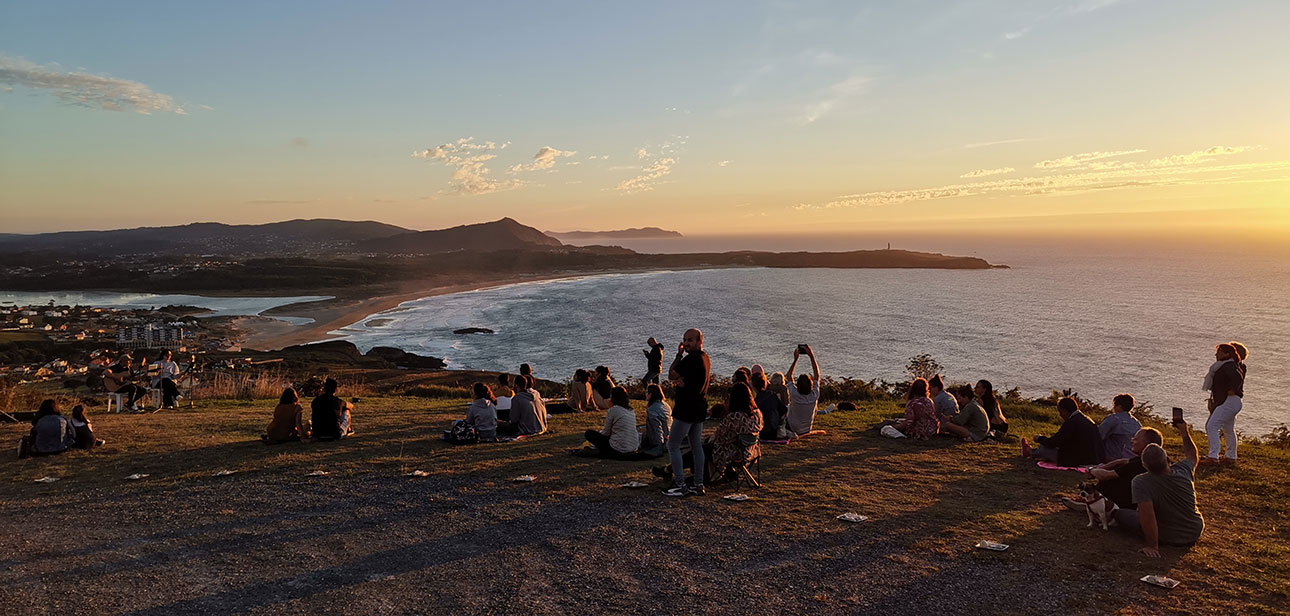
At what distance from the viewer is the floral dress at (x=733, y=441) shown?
8.62 metres

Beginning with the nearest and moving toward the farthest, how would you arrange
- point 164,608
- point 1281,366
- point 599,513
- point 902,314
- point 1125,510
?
point 164,608 → point 1125,510 → point 599,513 → point 1281,366 → point 902,314

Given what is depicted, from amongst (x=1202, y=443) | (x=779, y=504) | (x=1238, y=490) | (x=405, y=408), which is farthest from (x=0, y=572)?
(x=1202, y=443)

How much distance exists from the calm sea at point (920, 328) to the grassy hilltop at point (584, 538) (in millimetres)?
30928

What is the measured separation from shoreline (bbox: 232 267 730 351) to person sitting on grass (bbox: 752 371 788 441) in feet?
158

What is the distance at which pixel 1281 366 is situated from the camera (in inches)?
1780

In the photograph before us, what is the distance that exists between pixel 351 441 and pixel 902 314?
241 ft

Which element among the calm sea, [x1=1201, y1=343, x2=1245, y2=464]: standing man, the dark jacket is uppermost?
[x1=1201, y1=343, x2=1245, y2=464]: standing man

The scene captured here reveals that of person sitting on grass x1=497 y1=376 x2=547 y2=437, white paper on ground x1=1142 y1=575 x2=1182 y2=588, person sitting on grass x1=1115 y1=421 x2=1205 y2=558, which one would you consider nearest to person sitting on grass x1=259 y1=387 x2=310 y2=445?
person sitting on grass x1=497 y1=376 x2=547 y2=437

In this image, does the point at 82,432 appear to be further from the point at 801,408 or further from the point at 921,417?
the point at 921,417

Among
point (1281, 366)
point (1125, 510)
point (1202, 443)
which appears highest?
point (1125, 510)

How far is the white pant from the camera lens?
9695 mm

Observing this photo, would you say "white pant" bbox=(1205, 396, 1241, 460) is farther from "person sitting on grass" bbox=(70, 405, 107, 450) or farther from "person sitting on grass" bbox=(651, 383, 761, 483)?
"person sitting on grass" bbox=(70, 405, 107, 450)

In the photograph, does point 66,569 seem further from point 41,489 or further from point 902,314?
point 902,314

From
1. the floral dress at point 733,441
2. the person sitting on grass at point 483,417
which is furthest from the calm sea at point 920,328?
the floral dress at point 733,441
